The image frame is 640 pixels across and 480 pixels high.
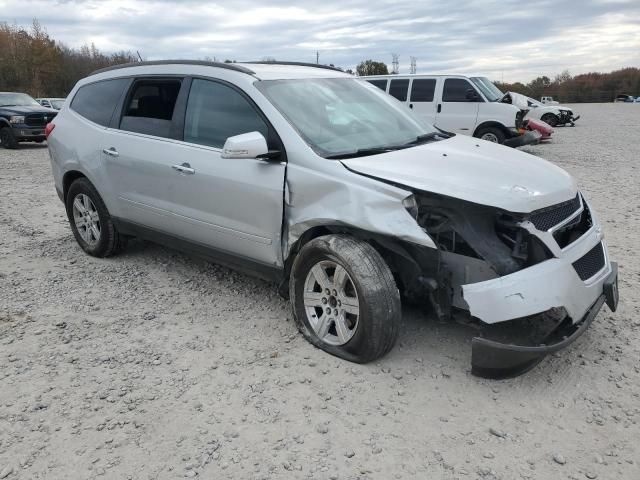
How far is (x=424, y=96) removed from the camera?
43.5 feet

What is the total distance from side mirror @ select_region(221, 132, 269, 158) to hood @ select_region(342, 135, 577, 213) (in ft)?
1.75

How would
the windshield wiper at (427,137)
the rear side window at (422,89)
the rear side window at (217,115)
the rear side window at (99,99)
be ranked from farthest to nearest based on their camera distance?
1. the rear side window at (422,89)
2. the rear side window at (99,99)
3. the windshield wiper at (427,137)
4. the rear side window at (217,115)

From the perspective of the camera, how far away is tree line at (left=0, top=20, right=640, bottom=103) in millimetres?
49141

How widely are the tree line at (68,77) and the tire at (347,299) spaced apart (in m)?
50.3

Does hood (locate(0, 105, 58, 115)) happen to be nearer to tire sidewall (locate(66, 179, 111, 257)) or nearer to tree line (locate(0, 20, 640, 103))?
tire sidewall (locate(66, 179, 111, 257))

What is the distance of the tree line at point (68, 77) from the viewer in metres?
49.1

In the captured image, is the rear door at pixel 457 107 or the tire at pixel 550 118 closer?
the rear door at pixel 457 107

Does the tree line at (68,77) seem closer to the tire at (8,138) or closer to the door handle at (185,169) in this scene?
the tire at (8,138)

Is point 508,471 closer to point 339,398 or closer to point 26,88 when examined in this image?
point 339,398

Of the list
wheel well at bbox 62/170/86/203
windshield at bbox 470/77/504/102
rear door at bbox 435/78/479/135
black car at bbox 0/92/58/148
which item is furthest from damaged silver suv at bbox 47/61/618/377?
black car at bbox 0/92/58/148

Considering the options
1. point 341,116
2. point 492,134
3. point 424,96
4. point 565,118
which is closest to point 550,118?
point 565,118

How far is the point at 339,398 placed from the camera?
10.0 feet

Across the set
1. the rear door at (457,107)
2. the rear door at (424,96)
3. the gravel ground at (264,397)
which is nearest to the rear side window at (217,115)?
the gravel ground at (264,397)

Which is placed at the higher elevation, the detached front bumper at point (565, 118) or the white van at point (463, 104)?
the white van at point (463, 104)
